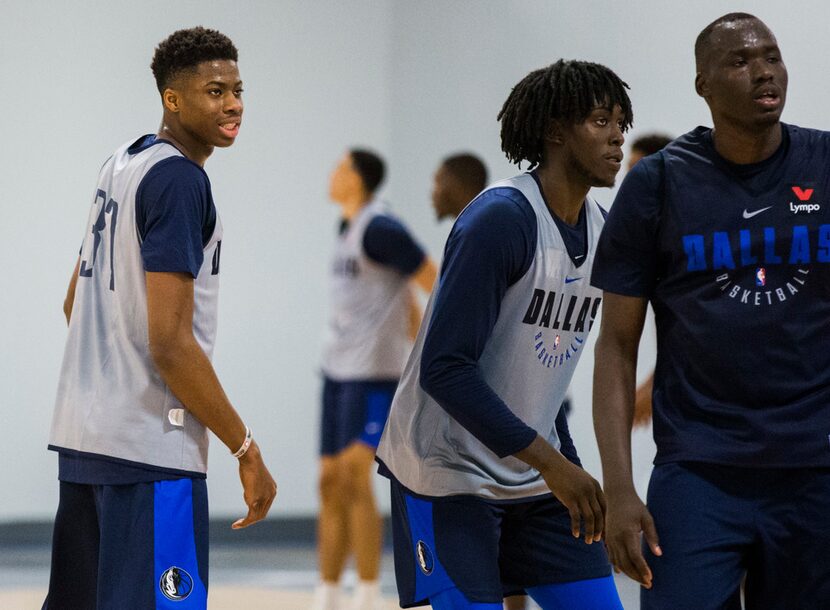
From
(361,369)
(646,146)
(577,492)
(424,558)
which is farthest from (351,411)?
(577,492)

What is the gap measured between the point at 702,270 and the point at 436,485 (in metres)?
0.75

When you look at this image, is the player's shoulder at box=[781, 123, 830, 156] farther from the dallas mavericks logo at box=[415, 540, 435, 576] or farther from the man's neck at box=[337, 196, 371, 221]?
the man's neck at box=[337, 196, 371, 221]

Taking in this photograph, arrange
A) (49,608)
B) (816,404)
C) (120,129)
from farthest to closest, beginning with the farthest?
1. (120,129)
2. (49,608)
3. (816,404)

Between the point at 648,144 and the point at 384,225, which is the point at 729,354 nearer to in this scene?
the point at 648,144

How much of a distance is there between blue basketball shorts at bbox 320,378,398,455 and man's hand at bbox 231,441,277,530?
293 cm

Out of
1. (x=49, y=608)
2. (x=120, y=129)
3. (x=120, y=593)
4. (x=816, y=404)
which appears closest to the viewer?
(x=816, y=404)

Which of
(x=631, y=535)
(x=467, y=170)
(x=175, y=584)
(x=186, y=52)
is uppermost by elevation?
(x=186, y=52)

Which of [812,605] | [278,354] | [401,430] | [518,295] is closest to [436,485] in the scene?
[401,430]

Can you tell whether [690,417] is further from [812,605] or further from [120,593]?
[120,593]

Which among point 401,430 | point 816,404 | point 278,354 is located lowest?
point 278,354

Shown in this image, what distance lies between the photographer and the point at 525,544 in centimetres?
274

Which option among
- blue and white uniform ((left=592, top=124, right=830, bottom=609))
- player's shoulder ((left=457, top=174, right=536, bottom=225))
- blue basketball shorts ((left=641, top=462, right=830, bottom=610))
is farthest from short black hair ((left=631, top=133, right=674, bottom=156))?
blue basketball shorts ((left=641, top=462, right=830, bottom=610))

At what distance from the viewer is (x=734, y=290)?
7.41 feet

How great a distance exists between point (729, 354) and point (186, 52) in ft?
4.64
